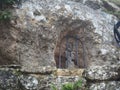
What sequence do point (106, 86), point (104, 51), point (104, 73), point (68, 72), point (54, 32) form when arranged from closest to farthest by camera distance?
point (106, 86) < point (104, 73) < point (68, 72) < point (54, 32) < point (104, 51)

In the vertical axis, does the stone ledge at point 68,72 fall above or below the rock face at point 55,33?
below

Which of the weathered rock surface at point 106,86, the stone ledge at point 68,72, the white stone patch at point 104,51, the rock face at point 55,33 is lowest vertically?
the weathered rock surface at point 106,86

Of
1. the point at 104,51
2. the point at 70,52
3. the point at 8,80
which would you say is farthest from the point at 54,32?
the point at 8,80

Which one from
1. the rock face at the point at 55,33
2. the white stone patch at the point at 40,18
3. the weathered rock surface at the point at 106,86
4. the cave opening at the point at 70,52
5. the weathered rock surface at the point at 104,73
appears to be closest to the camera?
the weathered rock surface at the point at 106,86

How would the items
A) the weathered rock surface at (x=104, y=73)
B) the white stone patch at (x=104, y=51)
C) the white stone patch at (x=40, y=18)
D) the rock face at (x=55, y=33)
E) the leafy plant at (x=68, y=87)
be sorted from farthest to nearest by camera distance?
the white stone patch at (x=104, y=51) < the white stone patch at (x=40, y=18) < the rock face at (x=55, y=33) < the weathered rock surface at (x=104, y=73) < the leafy plant at (x=68, y=87)

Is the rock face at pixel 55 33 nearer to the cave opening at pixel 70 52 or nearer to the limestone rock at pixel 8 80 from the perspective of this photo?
the cave opening at pixel 70 52

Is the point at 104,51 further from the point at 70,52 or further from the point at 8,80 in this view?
the point at 8,80

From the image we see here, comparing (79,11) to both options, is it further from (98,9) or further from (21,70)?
(21,70)

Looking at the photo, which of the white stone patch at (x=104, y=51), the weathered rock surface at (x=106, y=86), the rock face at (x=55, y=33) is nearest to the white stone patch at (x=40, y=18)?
the rock face at (x=55, y=33)

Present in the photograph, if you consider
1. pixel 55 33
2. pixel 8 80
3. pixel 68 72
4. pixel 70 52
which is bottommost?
pixel 8 80

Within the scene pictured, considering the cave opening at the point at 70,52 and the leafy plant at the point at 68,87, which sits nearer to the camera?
the leafy plant at the point at 68,87

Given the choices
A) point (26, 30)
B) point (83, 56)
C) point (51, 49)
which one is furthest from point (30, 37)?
point (83, 56)

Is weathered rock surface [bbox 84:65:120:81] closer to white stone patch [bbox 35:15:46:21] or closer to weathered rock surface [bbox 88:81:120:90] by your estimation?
weathered rock surface [bbox 88:81:120:90]

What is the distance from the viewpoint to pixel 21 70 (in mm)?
7680
